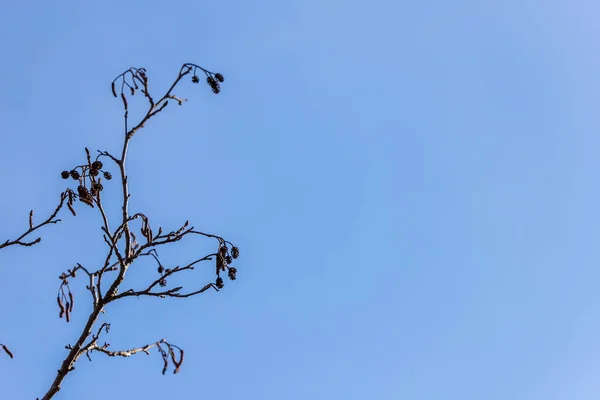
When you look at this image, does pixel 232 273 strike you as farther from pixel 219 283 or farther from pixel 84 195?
pixel 84 195

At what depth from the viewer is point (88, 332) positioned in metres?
4.96

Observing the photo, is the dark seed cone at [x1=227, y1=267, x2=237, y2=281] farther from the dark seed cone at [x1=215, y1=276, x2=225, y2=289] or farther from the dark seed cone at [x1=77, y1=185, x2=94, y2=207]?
the dark seed cone at [x1=77, y1=185, x2=94, y2=207]

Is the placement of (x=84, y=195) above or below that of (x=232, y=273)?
above

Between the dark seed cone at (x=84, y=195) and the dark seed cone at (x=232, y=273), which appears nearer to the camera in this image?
the dark seed cone at (x=84, y=195)

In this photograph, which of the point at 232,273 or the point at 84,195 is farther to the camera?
the point at 232,273

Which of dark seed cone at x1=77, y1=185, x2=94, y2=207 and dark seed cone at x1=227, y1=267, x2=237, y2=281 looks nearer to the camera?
dark seed cone at x1=77, y1=185, x2=94, y2=207

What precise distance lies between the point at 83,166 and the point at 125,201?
903 mm

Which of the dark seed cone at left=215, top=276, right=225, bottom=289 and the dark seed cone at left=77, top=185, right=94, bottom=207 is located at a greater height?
the dark seed cone at left=77, top=185, right=94, bottom=207

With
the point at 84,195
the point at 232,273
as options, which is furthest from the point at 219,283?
the point at 84,195

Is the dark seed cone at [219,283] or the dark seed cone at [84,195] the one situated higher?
the dark seed cone at [84,195]

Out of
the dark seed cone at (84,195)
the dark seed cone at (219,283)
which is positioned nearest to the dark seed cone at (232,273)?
the dark seed cone at (219,283)

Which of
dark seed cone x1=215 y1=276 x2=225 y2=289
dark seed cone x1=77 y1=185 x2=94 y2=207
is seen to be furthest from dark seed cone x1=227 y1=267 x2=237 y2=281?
dark seed cone x1=77 y1=185 x2=94 y2=207

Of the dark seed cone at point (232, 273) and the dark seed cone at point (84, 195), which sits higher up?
the dark seed cone at point (84, 195)

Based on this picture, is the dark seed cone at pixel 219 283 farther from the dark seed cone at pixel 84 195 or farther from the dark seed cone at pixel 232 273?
the dark seed cone at pixel 84 195
